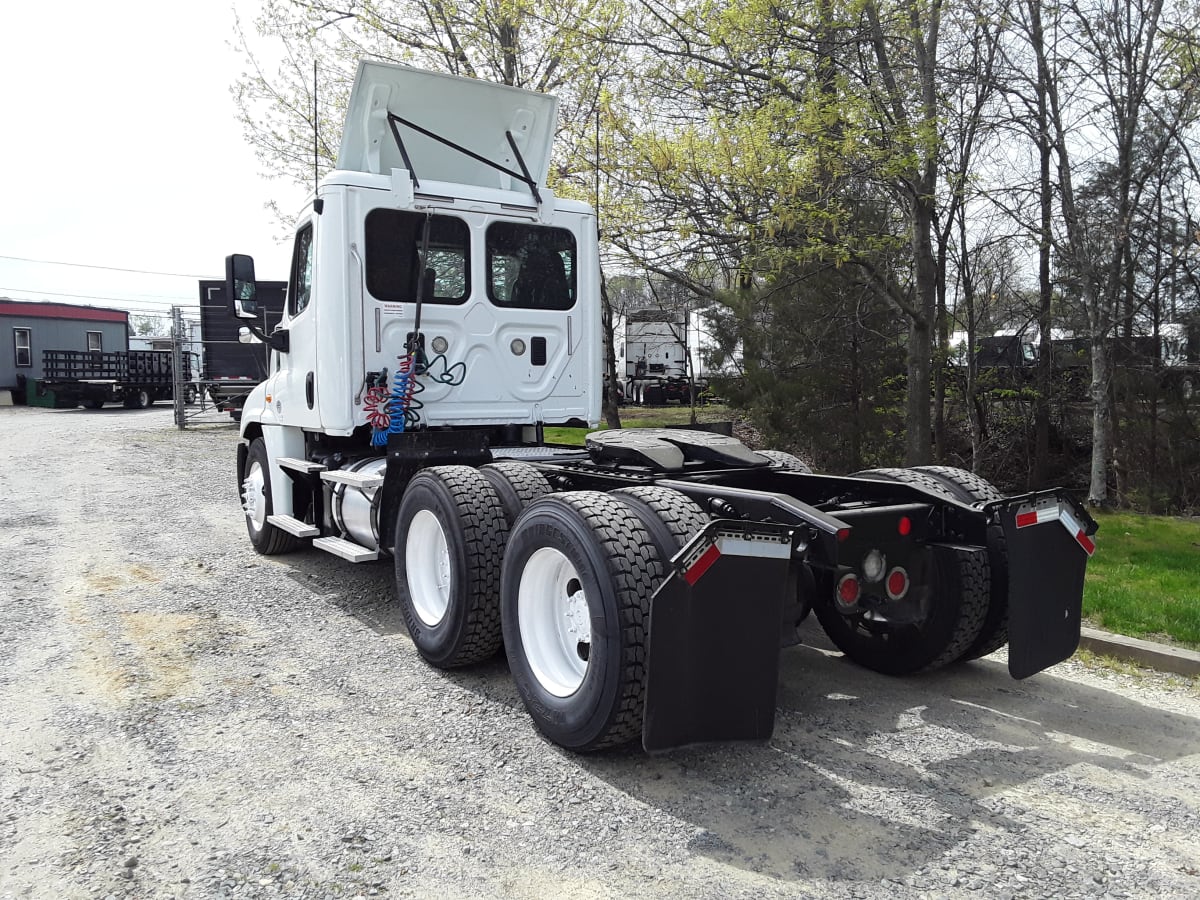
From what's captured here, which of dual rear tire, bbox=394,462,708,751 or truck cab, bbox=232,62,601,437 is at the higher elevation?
truck cab, bbox=232,62,601,437

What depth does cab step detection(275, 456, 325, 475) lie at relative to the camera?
260 inches

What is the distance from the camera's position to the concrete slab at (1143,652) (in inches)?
187

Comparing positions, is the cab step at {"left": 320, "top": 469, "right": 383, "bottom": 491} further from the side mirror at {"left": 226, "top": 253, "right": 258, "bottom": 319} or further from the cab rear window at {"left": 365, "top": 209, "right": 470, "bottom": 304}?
the side mirror at {"left": 226, "top": 253, "right": 258, "bottom": 319}

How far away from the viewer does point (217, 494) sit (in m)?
11.7

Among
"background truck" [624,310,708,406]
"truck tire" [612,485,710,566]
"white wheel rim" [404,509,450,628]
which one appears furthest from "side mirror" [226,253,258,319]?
"background truck" [624,310,708,406]

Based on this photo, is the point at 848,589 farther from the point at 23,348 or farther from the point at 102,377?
the point at 23,348

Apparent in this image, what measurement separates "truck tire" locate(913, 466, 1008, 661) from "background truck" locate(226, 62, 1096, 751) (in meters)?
0.01

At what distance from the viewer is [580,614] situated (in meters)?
3.91

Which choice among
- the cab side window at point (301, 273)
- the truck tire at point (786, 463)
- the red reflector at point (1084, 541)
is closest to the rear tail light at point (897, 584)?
the red reflector at point (1084, 541)

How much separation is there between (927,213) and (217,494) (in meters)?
9.18

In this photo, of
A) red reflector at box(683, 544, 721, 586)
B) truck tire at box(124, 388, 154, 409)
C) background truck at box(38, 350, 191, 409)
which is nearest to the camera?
red reflector at box(683, 544, 721, 586)

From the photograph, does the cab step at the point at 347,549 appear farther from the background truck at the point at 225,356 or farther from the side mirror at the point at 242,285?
the background truck at the point at 225,356

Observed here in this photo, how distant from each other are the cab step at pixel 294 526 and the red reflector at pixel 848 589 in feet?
12.8

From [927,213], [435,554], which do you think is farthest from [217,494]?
[927,213]
